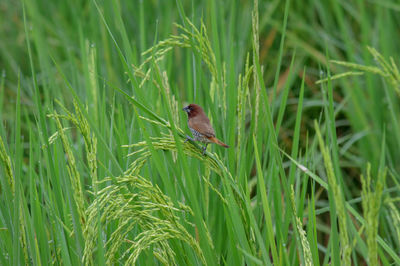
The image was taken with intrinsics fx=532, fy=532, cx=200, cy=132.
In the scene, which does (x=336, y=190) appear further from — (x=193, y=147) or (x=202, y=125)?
(x=202, y=125)

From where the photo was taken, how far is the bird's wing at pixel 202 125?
2.10 meters

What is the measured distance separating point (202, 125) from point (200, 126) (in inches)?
0.5

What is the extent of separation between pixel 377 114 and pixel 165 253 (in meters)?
2.50

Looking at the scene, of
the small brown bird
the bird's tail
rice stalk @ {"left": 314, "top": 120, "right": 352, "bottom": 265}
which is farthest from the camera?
the small brown bird

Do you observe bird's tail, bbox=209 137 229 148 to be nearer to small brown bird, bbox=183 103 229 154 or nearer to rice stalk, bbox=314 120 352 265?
small brown bird, bbox=183 103 229 154

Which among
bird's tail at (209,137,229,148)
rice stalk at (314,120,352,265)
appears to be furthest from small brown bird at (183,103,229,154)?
rice stalk at (314,120,352,265)

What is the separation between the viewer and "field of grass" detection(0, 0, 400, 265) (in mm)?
1529

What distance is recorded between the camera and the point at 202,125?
2182 millimetres

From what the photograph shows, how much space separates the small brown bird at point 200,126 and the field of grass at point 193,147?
0.18ft

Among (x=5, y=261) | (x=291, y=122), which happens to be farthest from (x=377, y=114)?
(x=5, y=261)

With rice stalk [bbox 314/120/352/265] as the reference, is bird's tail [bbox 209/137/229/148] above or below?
below

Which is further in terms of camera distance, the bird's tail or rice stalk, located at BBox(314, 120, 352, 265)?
the bird's tail

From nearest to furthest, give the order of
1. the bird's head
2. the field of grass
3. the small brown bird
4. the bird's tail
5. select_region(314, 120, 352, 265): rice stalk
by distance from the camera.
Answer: select_region(314, 120, 352, 265): rice stalk < the field of grass < the bird's tail < the small brown bird < the bird's head

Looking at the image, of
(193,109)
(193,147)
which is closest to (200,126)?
(193,109)
